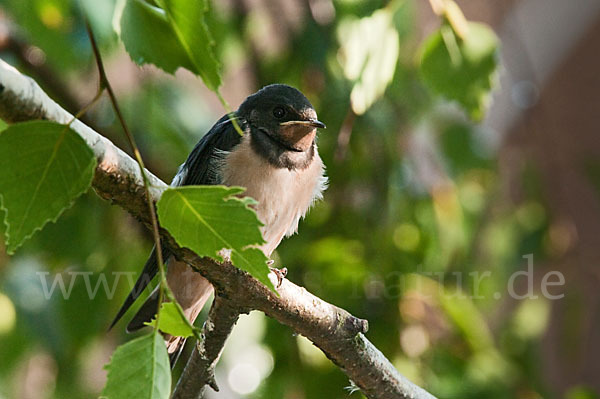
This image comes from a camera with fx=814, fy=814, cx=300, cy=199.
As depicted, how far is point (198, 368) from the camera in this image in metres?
0.82

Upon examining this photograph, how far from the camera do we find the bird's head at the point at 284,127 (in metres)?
1.07

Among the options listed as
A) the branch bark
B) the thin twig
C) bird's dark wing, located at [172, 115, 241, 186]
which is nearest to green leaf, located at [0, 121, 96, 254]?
the branch bark

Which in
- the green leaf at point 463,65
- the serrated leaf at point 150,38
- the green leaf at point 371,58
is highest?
the serrated leaf at point 150,38

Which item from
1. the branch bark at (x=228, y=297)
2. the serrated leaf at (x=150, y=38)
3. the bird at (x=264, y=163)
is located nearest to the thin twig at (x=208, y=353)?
the branch bark at (x=228, y=297)

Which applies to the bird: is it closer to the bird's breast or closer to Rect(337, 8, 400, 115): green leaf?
the bird's breast

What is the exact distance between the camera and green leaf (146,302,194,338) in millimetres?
503

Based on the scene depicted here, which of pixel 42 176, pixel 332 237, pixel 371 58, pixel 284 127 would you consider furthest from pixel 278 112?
pixel 42 176

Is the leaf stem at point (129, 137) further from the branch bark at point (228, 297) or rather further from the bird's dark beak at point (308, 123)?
the bird's dark beak at point (308, 123)

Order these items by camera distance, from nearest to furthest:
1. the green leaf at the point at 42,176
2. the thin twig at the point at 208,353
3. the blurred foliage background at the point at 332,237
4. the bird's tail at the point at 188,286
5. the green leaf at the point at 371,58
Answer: the green leaf at the point at 42,176 < the thin twig at the point at 208,353 < the green leaf at the point at 371,58 < the bird's tail at the point at 188,286 < the blurred foliage background at the point at 332,237

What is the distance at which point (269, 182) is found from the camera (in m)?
1.05

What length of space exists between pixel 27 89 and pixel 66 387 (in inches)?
43.0

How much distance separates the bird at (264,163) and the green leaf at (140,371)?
500 millimetres

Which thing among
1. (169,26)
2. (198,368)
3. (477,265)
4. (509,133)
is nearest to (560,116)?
A: (509,133)

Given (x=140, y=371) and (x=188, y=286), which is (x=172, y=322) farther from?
(x=188, y=286)
